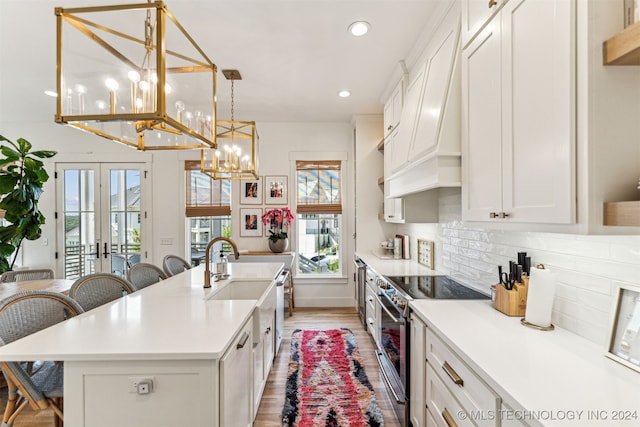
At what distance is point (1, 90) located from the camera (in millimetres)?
3484

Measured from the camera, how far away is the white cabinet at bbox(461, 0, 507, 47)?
140cm

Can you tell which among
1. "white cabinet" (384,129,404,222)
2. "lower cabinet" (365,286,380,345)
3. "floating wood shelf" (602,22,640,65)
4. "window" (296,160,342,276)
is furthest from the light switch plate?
"floating wood shelf" (602,22,640,65)

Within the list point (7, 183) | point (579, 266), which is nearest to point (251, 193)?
point (7, 183)

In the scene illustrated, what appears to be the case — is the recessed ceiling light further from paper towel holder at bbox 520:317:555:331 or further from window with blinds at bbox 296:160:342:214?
window with blinds at bbox 296:160:342:214

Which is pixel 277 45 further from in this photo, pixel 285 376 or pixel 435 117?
pixel 285 376

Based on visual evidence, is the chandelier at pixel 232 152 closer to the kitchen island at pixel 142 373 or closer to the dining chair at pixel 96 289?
the dining chair at pixel 96 289

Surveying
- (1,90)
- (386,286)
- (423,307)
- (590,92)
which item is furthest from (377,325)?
(1,90)

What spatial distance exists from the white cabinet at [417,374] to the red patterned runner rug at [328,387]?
417mm

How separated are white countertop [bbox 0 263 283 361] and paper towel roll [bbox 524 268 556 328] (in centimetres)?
141

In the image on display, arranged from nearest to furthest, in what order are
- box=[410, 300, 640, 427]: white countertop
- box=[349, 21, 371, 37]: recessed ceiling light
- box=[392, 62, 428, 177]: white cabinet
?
box=[410, 300, 640, 427]: white countertop < box=[349, 21, 371, 37]: recessed ceiling light < box=[392, 62, 428, 177]: white cabinet

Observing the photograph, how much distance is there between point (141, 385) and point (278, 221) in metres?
3.39

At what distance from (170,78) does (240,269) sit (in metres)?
1.89

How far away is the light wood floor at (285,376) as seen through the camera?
2.09 m

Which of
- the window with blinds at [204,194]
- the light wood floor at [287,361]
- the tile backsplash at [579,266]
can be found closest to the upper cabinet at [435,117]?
the tile backsplash at [579,266]
